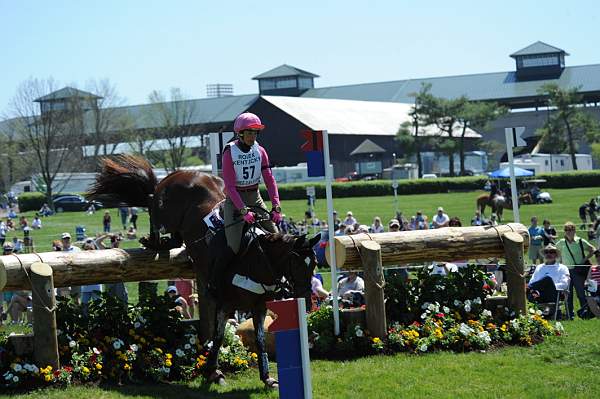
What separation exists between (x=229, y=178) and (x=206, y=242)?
3.11 feet

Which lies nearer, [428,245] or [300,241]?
[300,241]

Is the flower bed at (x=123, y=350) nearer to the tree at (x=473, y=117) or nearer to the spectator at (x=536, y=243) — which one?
the spectator at (x=536, y=243)

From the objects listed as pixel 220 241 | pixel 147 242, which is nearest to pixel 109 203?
pixel 147 242

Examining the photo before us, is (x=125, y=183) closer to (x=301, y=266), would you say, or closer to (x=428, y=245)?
(x=301, y=266)

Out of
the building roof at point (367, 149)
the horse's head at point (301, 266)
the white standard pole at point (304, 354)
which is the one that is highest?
the building roof at point (367, 149)

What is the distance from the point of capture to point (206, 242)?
370 inches

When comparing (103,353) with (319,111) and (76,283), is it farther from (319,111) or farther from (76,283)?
(319,111)

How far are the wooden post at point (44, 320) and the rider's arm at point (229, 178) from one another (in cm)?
212

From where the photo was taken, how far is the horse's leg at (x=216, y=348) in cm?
901

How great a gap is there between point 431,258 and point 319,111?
68.7 meters

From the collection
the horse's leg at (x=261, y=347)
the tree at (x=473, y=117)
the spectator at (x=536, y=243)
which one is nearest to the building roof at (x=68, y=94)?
the tree at (x=473, y=117)

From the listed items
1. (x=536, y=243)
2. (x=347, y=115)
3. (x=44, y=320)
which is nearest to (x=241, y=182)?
(x=44, y=320)

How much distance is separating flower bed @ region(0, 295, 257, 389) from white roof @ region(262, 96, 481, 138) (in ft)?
196

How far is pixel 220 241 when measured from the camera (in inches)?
359
